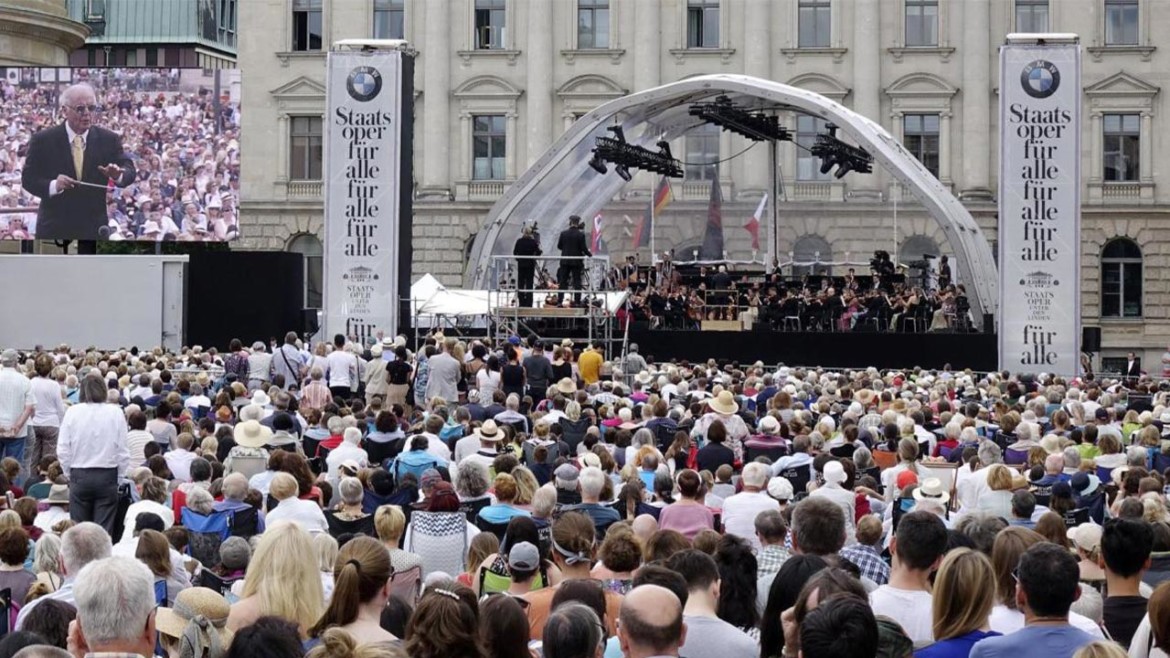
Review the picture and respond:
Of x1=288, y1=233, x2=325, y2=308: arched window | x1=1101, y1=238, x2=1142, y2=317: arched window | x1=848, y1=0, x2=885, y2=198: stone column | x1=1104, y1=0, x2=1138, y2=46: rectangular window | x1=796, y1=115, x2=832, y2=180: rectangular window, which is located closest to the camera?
x1=1101, y1=238, x2=1142, y2=317: arched window

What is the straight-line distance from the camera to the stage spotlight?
4044 cm

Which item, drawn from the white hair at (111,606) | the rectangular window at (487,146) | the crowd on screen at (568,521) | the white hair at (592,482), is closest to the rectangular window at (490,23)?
the rectangular window at (487,146)

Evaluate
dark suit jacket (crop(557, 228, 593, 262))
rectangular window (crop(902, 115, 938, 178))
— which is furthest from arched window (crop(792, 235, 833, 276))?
dark suit jacket (crop(557, 228, 593, 262))

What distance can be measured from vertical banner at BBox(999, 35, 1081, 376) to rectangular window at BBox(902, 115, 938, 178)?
25.3 m

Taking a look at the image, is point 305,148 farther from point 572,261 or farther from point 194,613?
point 194,613

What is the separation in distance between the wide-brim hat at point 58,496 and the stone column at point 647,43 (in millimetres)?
46238

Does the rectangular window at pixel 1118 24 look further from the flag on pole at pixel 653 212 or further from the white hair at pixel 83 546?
the white hair at pixel 83 546

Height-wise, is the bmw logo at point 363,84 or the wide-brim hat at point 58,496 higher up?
the bmw logo at point 363,84

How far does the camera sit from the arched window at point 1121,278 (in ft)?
192

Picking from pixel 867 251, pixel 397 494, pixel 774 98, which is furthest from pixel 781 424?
A: pixel 867 251

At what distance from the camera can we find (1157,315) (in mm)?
58125

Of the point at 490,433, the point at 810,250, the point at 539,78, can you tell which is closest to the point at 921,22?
the point at 810,250

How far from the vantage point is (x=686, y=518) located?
12.7 metres

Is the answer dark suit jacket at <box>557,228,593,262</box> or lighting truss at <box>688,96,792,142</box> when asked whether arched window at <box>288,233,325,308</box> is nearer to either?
lighting truss at <box>688,96,792,142</box>
